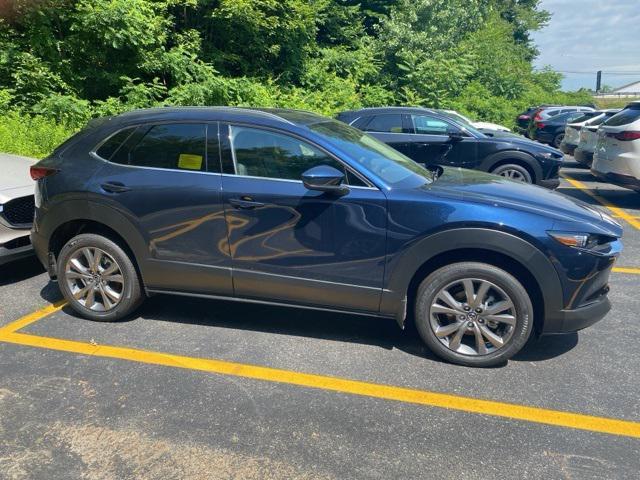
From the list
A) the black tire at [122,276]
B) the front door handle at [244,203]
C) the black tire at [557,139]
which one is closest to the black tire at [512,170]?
the front door handle at [244,203]

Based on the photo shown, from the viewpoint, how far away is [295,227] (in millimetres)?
3533

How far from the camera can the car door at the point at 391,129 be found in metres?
8.64

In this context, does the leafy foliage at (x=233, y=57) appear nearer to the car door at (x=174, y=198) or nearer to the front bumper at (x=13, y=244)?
the front bumper at (x=13, y=244)

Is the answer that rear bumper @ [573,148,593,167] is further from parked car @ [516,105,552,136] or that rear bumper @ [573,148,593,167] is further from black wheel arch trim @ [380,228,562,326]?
parked car @ [516,105,552,136]

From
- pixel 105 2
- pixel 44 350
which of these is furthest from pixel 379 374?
pixel 105 2

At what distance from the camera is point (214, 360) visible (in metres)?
3.54

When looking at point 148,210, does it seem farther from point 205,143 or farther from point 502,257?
point 502,257

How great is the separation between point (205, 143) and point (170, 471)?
2210 millimetres

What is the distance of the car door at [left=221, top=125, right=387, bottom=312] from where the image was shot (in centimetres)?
346

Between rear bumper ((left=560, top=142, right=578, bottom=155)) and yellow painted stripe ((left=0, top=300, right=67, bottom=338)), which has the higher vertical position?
rear bumper ((left=560, top=142, right=578, bottom=155))

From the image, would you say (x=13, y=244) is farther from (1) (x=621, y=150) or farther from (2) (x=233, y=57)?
(2) (x=233, y=57)

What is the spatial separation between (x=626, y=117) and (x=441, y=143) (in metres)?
2.98

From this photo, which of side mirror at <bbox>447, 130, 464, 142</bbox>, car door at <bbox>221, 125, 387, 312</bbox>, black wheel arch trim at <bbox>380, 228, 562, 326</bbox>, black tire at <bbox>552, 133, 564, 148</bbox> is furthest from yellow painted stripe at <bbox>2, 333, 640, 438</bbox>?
black tire at <bbox>552, 133, 564, 148</bbox>

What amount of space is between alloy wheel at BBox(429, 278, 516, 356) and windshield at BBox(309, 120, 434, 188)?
0.80 m
